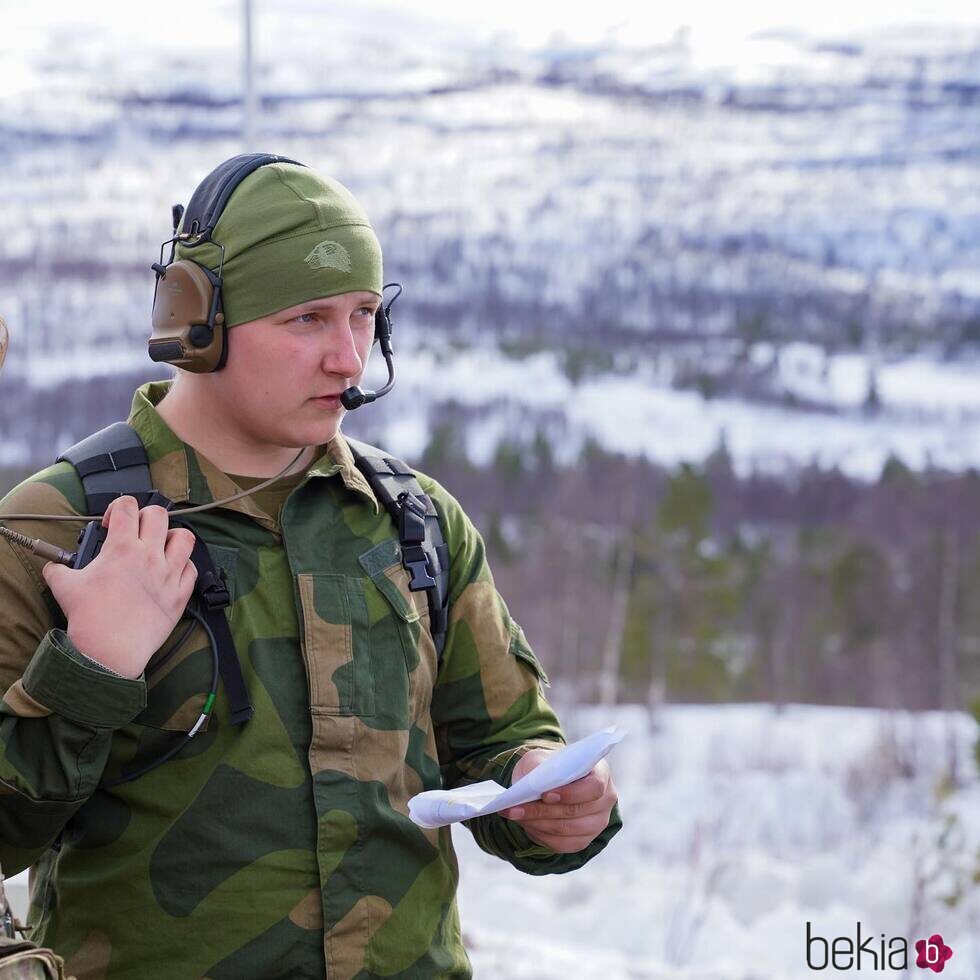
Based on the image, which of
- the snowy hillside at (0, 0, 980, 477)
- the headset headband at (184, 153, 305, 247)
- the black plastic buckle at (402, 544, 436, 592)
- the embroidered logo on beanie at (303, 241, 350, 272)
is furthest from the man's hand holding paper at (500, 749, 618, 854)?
the snowy hillside at (0, 0, 980, 477)

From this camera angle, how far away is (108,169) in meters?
29.5

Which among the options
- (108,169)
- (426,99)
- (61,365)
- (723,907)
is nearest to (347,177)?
(426,99)

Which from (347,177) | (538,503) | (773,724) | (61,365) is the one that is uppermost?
(347,177)

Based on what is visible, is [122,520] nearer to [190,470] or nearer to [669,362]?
[190,470]

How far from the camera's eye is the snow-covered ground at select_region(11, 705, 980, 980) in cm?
513

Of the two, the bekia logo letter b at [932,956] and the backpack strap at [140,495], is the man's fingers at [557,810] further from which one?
the bekia logo letter b at [932,956]

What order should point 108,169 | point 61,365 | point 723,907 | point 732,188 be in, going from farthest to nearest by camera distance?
point 732,188
point 108,169
point 61,365
point 723,907

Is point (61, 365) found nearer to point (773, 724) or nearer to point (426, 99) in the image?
point (773, 724)

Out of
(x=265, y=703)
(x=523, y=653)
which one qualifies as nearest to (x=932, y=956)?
(x=523, y=653)

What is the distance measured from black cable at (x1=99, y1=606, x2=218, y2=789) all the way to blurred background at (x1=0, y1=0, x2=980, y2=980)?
15.3ft

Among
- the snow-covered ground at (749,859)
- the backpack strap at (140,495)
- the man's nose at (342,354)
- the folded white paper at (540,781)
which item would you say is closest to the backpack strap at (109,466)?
the backpack strap at (140,495)

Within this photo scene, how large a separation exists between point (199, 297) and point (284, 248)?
10cm

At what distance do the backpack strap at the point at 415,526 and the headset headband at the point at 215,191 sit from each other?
0.29m

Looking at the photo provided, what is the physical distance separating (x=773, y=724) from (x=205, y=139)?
18756 mm
